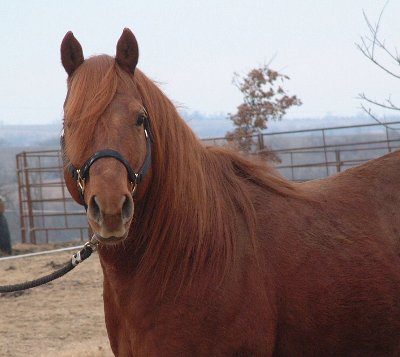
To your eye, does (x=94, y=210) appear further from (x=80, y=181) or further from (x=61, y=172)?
(x=61, y=172)

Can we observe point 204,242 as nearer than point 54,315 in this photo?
Yes

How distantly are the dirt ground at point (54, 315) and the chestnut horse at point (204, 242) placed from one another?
281cm

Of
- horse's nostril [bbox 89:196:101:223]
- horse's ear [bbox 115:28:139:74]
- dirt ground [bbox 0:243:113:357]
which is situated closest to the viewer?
horse's nostril [bbox 89:196:101:223]

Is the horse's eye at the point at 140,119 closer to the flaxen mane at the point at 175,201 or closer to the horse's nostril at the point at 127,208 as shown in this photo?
the flaxen mane at the point at 175,201

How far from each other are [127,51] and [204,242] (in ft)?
2.66

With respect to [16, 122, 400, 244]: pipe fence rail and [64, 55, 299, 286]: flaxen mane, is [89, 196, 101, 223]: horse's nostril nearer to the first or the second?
[64, 55, 299, 286]: flaxen mane

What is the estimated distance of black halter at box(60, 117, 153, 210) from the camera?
2564 mm

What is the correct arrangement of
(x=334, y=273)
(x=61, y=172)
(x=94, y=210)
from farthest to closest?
(x=61, y=172) < (x=334, y=273) < (x=94, y=210)

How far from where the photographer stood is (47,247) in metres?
12.6

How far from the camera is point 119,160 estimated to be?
8.41 feet

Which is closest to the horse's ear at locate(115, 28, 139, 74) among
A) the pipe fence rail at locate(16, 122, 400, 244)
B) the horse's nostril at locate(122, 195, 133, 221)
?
the horse's nostril at locate(122, 195, 133, 221)

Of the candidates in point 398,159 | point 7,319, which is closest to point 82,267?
point 7,319

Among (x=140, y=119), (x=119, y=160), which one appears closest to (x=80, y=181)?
(x=119, y=160)

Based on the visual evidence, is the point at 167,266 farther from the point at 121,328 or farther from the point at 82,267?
the point at 82,267
